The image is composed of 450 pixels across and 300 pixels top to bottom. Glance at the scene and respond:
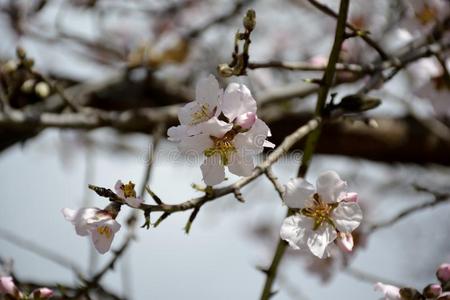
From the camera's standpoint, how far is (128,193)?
965 millimetres

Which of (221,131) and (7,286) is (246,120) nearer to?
(221,131)

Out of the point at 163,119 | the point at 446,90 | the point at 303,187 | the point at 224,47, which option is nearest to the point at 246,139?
the point at 303,187

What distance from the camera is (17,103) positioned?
2287 millimetres

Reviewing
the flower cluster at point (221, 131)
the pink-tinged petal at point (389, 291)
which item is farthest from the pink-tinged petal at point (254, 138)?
the pink-tinged petal at point (389, 291)

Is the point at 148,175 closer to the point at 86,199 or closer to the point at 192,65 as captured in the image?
the point at 86,199

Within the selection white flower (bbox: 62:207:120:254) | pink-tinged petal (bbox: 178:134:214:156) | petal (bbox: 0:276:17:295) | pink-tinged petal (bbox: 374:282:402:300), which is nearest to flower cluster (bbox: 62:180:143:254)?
white flower (bbox: 62:207:120:254)

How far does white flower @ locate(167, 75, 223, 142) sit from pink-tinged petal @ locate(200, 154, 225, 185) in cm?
6

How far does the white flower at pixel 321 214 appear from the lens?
103 centimetres

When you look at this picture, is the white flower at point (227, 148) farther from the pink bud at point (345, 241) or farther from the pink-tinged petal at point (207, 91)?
the pink bud at point (345, 241)

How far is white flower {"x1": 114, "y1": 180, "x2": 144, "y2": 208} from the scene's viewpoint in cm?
95

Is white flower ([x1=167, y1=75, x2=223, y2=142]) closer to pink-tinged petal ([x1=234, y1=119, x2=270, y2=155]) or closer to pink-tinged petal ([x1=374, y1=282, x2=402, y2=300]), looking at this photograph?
pink-tinged petal ([x1=234, y1=119, x2=270, y2=155])

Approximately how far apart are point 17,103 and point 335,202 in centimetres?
160

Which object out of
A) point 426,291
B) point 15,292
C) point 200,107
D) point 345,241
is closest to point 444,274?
point 426,291

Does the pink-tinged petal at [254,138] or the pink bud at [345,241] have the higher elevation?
the pink-tinged petal at [254,138]
